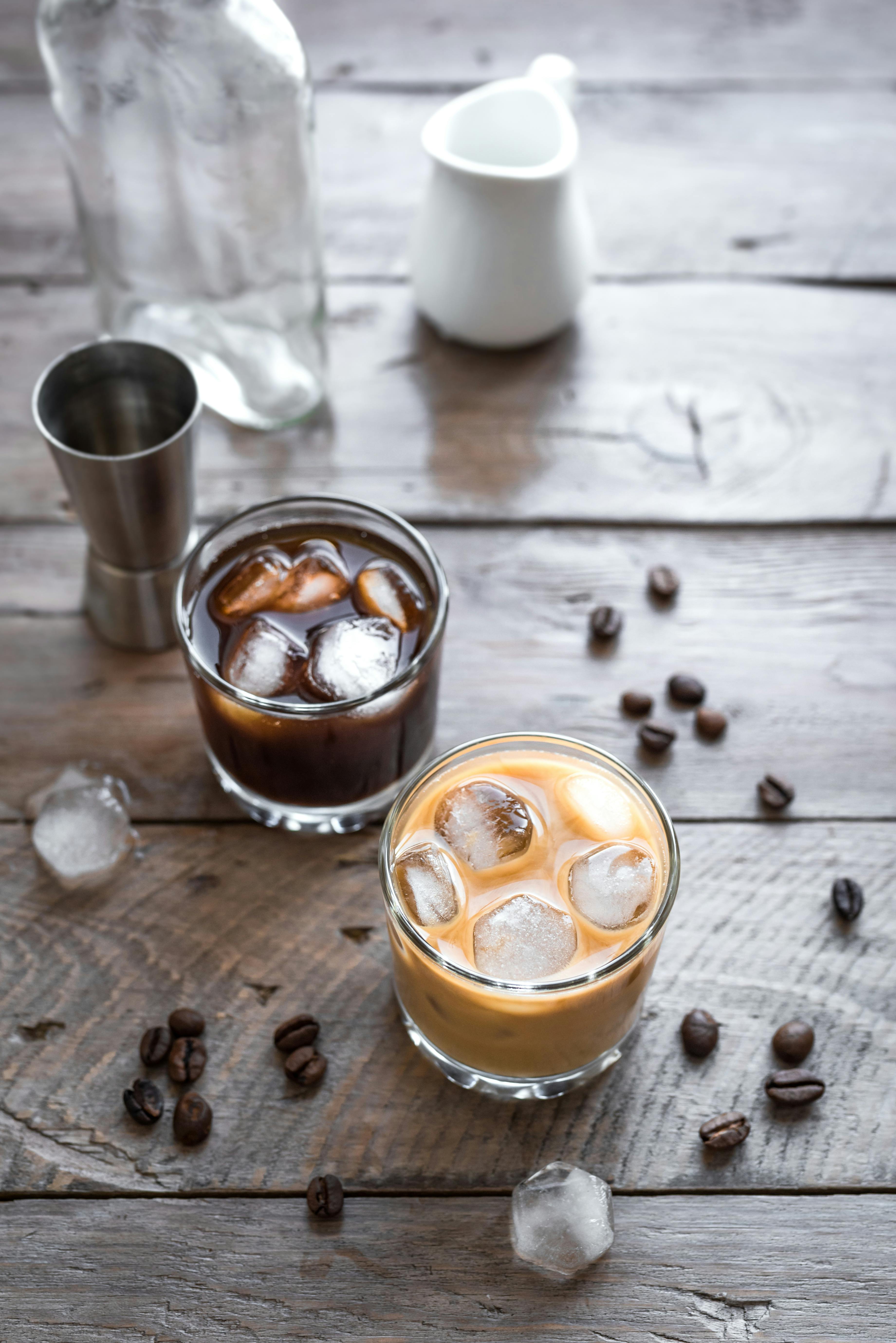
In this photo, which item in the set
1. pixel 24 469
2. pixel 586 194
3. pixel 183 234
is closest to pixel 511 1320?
pixel 24 469

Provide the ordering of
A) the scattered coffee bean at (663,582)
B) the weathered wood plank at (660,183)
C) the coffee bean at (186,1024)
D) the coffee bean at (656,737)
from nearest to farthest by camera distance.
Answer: the coffee bean at (186,1024)
the coffee bean at (656,737)
the scattered coffee bean at (663,582)
the weathered wood plank at (660,183)

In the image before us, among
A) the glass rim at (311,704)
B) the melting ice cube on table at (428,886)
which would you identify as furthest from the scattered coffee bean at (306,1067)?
the glass rim at (311,704)

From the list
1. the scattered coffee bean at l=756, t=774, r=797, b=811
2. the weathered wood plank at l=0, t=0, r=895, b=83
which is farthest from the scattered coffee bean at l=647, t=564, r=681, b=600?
the weathered wood plank at l=0, t=0, r=895, b=83

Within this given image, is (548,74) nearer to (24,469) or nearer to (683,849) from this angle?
(24,469)

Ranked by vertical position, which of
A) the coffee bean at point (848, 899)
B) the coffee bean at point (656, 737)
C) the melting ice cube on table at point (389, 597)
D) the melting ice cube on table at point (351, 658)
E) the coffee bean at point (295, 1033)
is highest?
the melting ice cube on table at point (389, 597)

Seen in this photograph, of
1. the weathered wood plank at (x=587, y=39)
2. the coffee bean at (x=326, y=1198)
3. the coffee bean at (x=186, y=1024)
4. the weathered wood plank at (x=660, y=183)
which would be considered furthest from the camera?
the weathered wood plank at (x=587, y=39)

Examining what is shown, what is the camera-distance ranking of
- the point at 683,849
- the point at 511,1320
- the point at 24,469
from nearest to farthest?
the point at 511,1320
the point at 683,849
the point at 24,469

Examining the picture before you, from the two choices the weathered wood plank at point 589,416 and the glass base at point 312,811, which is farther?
the weathered wood plank at point 589,416

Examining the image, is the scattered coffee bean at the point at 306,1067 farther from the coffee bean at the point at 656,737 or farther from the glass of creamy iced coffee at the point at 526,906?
the coffee bean at the point at 656,737
